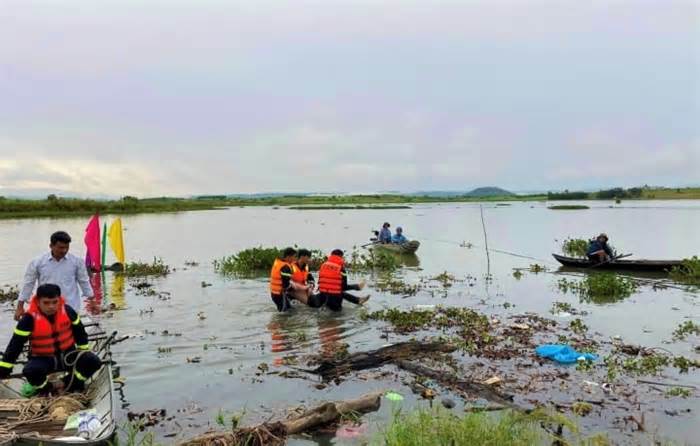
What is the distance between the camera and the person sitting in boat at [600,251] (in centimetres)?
2191

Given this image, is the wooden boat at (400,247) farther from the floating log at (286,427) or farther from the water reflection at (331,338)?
the floating log at (286,427)

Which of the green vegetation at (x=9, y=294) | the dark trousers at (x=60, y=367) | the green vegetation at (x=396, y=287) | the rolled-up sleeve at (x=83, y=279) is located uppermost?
the rolled-up sleeve at (x=83, y=279)

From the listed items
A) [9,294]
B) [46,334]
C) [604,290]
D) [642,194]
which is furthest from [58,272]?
[642,194]

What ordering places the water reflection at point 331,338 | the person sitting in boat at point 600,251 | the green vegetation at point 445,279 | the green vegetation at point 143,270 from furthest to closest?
the person sitting in boat at point 600,251
the green vegetation at point 143,270
the green vegetation at point 445,279
the water reflection at point 331,338

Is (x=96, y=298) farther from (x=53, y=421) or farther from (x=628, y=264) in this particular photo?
(x=628, y=264)

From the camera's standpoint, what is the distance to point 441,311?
46.2ft

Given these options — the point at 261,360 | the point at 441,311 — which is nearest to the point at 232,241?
the point at 441,311

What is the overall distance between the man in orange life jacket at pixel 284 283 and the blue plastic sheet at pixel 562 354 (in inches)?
247

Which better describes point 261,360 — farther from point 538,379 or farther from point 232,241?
point 232,241

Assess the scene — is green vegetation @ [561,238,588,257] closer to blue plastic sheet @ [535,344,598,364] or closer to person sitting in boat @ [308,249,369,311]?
person sitting in boat @ [308,249,369,311]

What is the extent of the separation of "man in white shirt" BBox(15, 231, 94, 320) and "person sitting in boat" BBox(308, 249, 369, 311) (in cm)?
619

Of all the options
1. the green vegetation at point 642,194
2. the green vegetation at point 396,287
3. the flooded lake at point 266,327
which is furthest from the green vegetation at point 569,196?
the green vegetation at point 396,287

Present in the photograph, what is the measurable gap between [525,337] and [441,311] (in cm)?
298

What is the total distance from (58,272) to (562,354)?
8.53 metres
